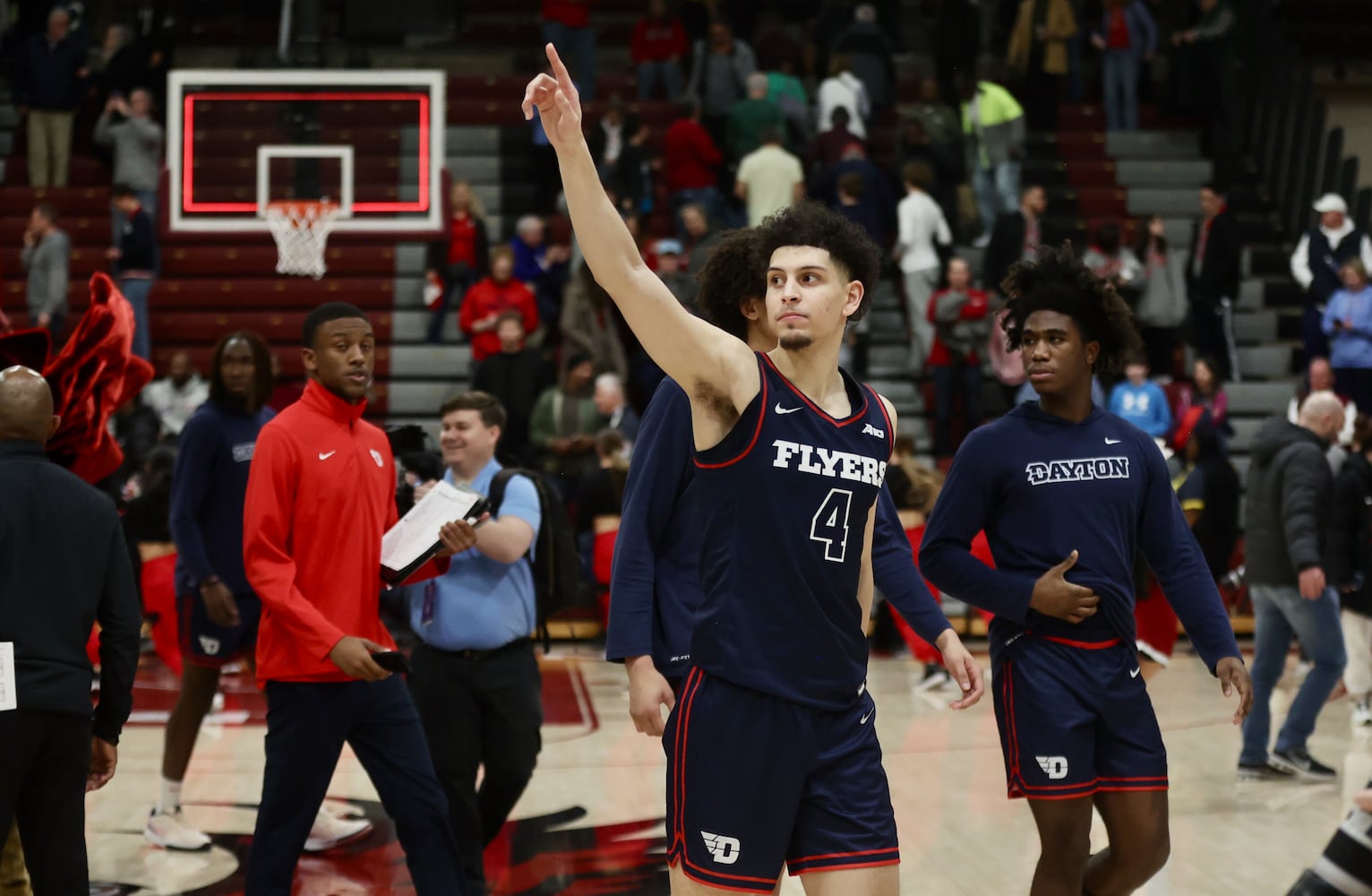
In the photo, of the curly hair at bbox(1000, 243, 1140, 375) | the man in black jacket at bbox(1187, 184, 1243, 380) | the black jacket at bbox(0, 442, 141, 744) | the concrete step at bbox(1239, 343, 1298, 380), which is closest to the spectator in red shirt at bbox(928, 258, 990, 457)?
the man in black jacket at bbox(1187, 184, 1243, 380)

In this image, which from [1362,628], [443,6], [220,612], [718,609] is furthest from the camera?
[443,6]

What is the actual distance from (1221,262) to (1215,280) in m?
0.19

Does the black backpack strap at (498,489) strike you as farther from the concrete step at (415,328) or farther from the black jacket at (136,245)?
the concrete step at (415,328)

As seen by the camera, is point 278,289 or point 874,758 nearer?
point 874,758

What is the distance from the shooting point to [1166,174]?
64.2 ft

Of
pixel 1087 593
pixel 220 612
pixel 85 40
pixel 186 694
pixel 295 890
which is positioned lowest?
pixel 295 890

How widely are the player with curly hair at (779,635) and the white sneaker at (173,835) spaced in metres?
3.73

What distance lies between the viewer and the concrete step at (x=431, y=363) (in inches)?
671

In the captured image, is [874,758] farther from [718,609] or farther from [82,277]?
[82,277]

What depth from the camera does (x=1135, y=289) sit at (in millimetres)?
16281

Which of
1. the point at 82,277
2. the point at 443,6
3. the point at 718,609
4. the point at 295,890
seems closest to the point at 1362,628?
the point at 295,890

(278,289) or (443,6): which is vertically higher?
(443,6)

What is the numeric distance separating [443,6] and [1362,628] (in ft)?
31.3

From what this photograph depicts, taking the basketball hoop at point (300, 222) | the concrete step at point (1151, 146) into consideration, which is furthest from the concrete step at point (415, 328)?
the concrete step at point (1151, 146)
